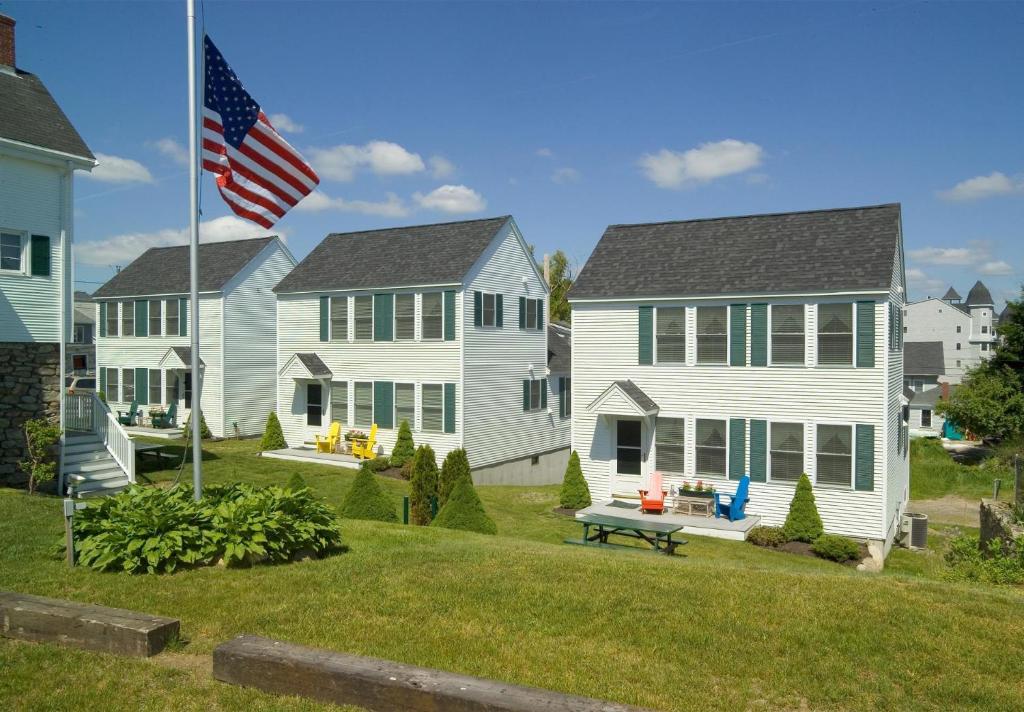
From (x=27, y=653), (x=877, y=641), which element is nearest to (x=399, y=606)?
(x=27, y=653)

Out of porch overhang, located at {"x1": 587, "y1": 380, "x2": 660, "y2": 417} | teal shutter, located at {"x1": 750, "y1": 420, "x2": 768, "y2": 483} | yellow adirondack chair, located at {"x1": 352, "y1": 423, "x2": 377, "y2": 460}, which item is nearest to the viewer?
teal shutter, located at {"x1": 750, "y1": 420, "x2": 768, "y2": 483}

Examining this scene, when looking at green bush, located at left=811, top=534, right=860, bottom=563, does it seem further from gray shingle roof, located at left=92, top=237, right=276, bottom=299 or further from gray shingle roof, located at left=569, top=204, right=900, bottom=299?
gray shingle roof, located at left=92, top=237, right=276, bottom=299

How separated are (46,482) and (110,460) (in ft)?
5.31

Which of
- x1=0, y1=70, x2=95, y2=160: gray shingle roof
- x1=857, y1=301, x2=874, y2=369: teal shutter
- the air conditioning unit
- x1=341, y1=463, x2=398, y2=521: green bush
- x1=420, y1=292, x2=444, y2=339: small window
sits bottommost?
the air conditioning unit

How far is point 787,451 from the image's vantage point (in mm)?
18969

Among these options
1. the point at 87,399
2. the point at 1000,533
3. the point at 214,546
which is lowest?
the point at 1000,533

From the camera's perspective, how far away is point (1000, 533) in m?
15.1

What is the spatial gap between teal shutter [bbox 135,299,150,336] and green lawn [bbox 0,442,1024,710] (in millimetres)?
24607

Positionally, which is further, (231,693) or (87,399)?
(87,399)

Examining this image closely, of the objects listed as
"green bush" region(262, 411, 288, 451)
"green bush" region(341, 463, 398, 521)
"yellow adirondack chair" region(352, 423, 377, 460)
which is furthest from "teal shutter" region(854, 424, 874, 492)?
"green bush" region(262, 411, 288, 451)

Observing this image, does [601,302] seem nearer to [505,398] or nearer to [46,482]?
[505,398]

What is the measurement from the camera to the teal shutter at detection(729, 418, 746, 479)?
19422 millimetres

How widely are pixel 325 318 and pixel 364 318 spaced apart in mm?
1737

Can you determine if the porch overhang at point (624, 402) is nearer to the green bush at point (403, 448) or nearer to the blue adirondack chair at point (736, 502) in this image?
the blue adirondack chair at point (736, 502)
